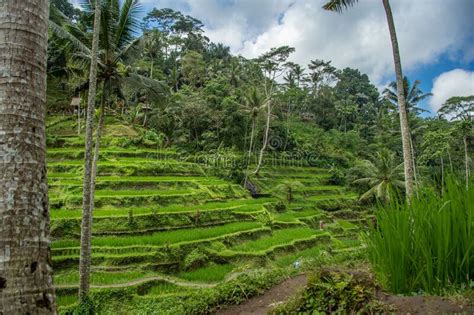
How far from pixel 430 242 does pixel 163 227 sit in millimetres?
12227

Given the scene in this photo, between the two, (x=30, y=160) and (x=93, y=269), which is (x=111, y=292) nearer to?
(x=93, y=269)

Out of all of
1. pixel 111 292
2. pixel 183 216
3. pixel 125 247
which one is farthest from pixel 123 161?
pixel 111 292

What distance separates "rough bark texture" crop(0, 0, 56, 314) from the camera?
166 centimetres

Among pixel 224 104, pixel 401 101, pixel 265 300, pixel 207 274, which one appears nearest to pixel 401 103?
pixel 401 101

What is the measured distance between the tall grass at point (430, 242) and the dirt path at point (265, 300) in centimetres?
194

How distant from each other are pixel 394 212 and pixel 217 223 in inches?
524

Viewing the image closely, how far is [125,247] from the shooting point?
11422 mm

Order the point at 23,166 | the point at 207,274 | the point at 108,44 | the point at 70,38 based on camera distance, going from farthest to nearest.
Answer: the point at 207,274
the point at 108,44
the point at 70,38
the point at 23,166

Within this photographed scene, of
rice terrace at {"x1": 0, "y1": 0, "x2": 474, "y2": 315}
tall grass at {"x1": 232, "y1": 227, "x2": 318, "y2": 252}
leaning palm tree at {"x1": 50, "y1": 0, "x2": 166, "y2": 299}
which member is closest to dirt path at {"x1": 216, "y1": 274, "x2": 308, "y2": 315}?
rice terrace at {"x1": 0, "y1": 0, "x2": 474, "y2": 315}

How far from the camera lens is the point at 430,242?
95.7 inches

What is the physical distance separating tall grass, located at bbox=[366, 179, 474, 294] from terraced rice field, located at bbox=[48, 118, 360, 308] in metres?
6.22

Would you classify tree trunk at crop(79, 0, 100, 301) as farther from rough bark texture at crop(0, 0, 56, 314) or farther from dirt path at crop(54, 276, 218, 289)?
rough bark texture at crop(0, 0, 56, 314)

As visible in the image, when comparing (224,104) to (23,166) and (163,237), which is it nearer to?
(163,237)

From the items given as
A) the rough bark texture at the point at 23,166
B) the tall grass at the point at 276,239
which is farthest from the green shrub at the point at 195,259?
the rough bark texture at the point at 23,166
